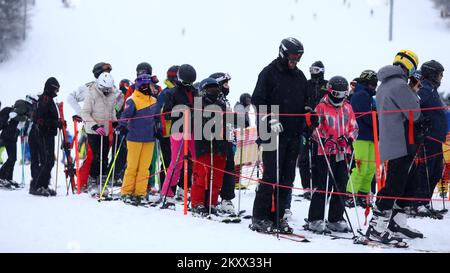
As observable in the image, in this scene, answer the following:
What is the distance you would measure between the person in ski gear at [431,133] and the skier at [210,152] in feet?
9.54

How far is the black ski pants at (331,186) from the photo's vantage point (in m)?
7.62

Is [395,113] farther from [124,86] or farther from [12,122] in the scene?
[12,122]

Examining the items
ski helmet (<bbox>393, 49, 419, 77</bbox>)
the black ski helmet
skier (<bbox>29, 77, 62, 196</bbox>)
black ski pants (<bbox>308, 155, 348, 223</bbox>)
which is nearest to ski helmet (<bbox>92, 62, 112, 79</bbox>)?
skier (<bbox>29, 77, 62, 196</bbox>)

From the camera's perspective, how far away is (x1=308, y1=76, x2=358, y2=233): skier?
24.9ft

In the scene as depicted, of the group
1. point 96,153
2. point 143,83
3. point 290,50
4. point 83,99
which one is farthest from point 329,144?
point 83,99

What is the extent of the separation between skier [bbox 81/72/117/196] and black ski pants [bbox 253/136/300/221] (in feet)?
11.5

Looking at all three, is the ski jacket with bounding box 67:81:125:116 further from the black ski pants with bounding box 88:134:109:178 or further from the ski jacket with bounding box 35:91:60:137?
the black ski pants with bounding box 88:134:109:178

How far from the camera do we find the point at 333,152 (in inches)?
299

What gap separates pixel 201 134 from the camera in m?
8.27

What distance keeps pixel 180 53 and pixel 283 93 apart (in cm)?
4026

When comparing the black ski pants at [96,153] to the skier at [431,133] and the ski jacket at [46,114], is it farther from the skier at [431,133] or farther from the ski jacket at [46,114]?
the skier at [431,133]
